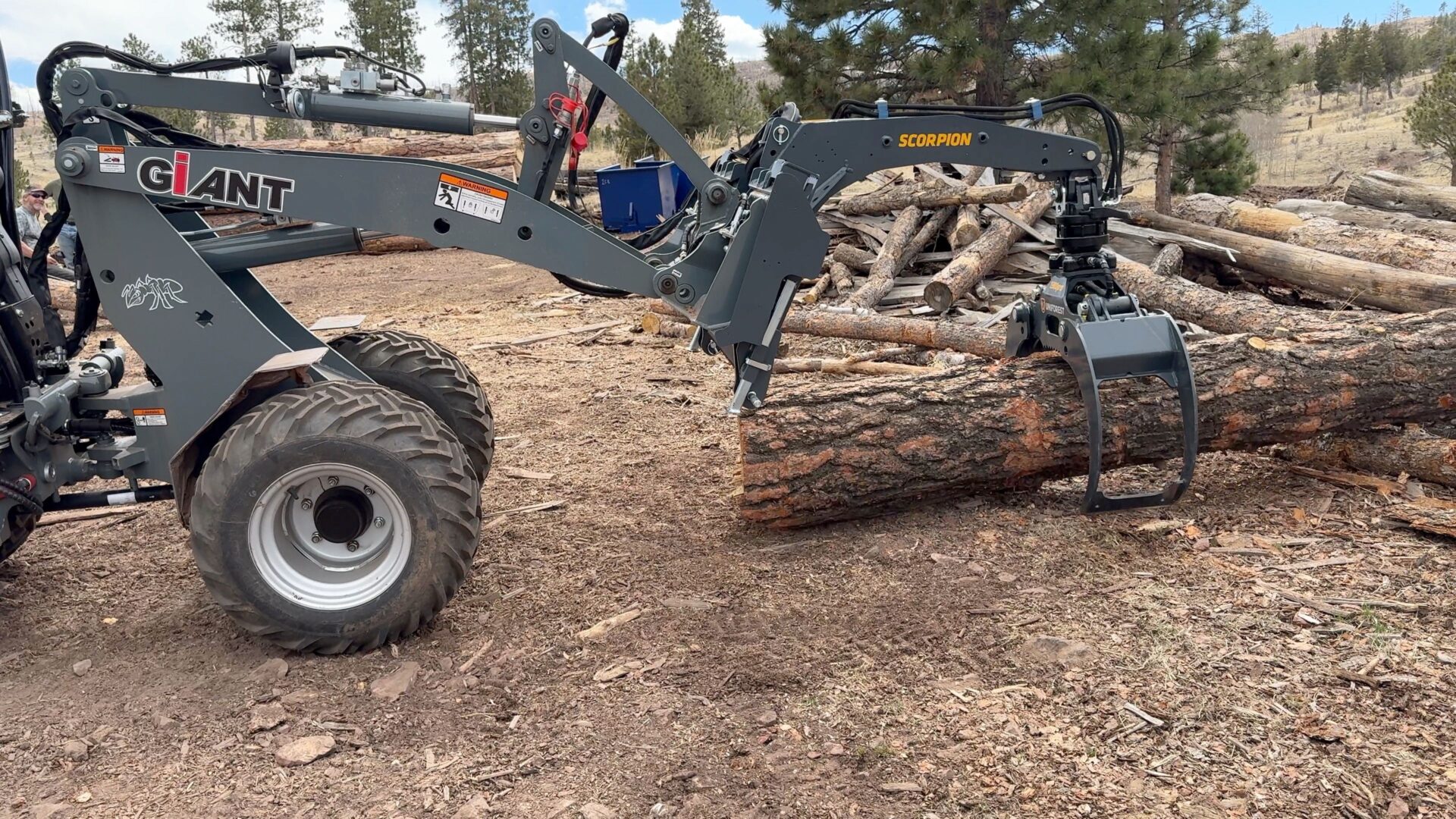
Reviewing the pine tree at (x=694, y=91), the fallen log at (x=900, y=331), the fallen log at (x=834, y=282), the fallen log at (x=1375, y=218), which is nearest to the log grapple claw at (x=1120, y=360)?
the fallen log at (x=900, y=331)

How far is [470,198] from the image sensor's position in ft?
14.3

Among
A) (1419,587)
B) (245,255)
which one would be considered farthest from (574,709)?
(1419,587)

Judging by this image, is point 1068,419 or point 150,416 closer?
point 150,416

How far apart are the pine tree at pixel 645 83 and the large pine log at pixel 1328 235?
559 inches

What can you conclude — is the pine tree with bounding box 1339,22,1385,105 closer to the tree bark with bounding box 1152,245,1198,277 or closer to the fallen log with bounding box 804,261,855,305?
the tree bark with bounding box 1152,245,1198,277

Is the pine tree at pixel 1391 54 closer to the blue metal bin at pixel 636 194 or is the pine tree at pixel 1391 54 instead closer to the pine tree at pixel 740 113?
the pine tree at pixel 740 113

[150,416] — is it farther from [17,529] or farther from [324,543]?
[17,529]

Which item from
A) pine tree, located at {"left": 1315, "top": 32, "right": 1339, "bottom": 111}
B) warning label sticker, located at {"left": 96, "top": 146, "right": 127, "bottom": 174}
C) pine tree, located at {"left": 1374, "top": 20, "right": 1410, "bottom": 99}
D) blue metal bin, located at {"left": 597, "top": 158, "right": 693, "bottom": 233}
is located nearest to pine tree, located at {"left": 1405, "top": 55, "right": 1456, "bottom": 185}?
blue metal bin, located at {"left": 597, "top": 158, "right": 693, "bottom": 233}

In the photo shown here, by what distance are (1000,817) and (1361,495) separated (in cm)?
347

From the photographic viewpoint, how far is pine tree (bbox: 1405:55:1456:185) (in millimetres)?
18453

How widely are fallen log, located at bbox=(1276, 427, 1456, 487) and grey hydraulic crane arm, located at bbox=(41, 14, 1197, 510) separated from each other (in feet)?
4.40

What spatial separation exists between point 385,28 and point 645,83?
1014 cm

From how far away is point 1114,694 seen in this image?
3.68 m

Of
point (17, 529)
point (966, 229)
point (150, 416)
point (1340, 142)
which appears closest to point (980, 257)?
point (966, 229)
